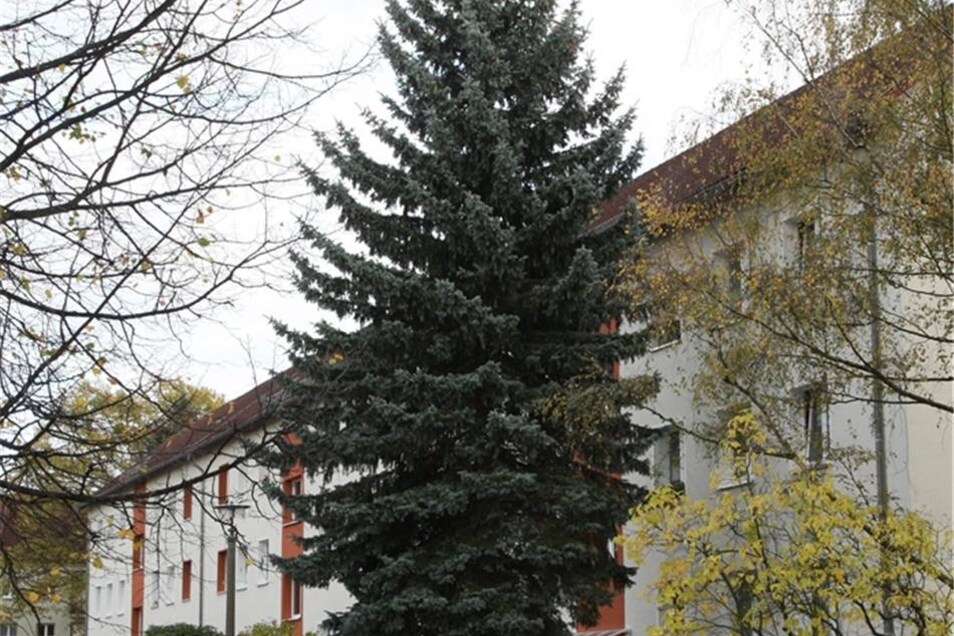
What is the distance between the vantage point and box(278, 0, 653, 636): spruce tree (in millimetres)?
20703

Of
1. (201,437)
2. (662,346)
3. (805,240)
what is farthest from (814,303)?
(201,437)

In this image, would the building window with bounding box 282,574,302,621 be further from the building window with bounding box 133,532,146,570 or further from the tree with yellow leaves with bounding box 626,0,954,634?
the building window with bounding box 133,532,146,570

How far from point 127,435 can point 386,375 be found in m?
12.4

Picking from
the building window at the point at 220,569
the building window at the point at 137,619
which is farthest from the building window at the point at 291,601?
the building window at the point at 137,619

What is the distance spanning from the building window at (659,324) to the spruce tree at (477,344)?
0.59 m

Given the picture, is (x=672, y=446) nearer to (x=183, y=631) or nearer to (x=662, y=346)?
(x=662, y=346)

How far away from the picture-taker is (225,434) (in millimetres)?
9234

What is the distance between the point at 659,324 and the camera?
19031 mm

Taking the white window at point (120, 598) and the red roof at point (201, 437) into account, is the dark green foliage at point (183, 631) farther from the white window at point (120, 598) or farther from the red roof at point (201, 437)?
the red roof at point (201, 437)

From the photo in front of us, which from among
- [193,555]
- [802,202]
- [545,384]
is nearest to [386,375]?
[545,384]

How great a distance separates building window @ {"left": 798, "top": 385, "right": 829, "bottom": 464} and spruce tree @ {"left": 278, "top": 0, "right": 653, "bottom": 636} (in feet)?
7.13

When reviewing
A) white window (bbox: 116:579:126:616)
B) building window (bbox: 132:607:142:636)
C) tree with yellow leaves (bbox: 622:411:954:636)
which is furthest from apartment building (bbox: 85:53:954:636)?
white window (bbox: 116:579:126:616)

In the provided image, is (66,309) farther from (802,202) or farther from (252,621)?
(252,621)

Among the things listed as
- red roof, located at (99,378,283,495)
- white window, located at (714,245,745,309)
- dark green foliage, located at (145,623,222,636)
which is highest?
white window, located at (714,245,745,309)
